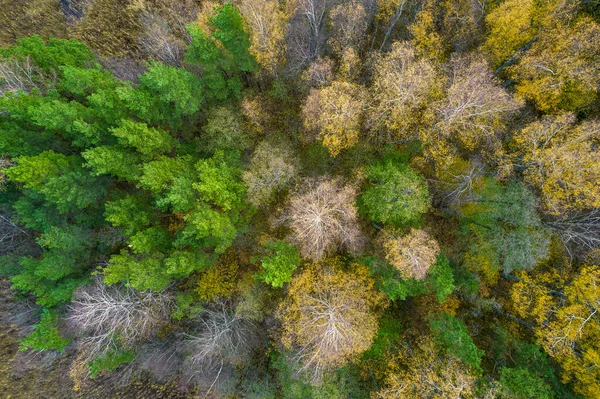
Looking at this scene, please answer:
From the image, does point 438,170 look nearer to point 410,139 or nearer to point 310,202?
point 410,139

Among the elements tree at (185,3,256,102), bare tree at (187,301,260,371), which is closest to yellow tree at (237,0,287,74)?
tree at (185,3,256,102)

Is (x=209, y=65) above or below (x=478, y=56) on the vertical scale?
above

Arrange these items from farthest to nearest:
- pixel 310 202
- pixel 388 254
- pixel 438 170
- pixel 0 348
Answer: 1. pixel 0 348
2. pixel 438 170
3. pixel 310 202
4. pixel 388 254

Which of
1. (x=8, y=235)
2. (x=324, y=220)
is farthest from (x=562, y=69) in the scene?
(x=8, y=235)

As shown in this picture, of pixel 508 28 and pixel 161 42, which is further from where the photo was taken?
pixel 161 42

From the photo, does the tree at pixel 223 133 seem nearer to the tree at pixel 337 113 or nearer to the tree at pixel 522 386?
the tree at pixel 337 113

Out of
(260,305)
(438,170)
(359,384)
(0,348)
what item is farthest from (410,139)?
(0,348)

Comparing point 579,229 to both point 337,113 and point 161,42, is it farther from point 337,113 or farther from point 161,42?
point 161,42
